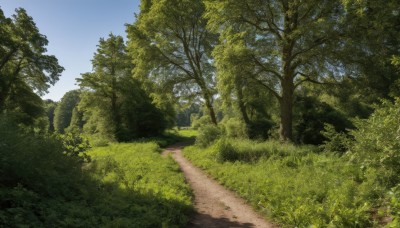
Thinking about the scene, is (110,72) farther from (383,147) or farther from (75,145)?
(383,147)

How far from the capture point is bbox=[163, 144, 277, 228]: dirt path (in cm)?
762

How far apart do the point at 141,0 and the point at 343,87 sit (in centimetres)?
2216

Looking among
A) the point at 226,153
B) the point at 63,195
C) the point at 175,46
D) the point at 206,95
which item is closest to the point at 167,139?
the point at 206,95

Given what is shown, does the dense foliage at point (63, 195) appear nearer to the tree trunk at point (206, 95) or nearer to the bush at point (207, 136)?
the bush at point (207, 136)

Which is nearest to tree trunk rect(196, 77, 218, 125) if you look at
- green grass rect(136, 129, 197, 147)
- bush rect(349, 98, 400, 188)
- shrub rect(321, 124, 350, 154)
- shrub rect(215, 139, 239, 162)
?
green grass rect(136, 129, 197, 147)

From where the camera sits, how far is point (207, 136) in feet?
66.5

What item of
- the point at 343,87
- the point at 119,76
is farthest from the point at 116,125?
the point at 343,87

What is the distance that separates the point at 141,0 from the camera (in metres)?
29.8

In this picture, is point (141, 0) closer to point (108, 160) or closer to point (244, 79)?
point (244, 79)

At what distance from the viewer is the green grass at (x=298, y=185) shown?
22.3ft

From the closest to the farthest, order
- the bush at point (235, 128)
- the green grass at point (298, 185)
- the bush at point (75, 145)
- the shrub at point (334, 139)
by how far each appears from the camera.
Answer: the green grass at point (298, 185), the shrub at point (334, 139), the bush at point (75, 145), the bush at point (235, 128)

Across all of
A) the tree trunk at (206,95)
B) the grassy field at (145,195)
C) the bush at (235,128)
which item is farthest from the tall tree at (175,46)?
the grassy field at (145,195)

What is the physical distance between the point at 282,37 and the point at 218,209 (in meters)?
11.7

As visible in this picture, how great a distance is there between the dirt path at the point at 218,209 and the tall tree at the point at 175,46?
16.4 metres
